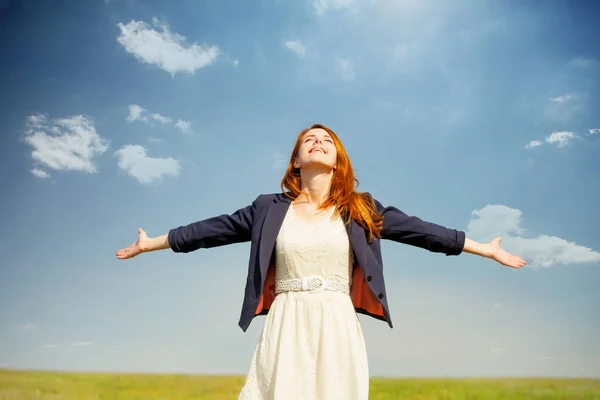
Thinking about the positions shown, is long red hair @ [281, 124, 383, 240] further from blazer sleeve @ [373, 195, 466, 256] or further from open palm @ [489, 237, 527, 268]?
open palm @ [489, 237, 527, 268]

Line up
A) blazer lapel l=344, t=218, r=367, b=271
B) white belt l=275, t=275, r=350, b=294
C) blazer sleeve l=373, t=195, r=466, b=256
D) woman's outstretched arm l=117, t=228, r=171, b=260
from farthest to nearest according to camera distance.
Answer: woman's outstretched arm l=117, t=228, r=171, b=260, blazer sleeve l=373, t=195, r=466, b=256, blazer lapel l=344, t=218, r=367, b=271, white belt l=275, t=275, r=350, b=294

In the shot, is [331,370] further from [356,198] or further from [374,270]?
[356,198]

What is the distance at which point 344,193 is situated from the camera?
405cm

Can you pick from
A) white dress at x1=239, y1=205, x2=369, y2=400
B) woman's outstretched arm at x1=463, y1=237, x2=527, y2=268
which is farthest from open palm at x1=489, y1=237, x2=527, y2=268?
white dress at x1=239, y1=205, x2=369, y2=400

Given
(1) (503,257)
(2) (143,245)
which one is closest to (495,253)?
(1) (503,257)

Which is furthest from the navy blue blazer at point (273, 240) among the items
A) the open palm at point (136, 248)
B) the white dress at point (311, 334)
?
the open palm at point (136, 248)

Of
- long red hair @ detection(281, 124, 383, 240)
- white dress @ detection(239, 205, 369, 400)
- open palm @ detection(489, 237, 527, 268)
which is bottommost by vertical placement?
white dress @ detection(239, 205, 369, 400)

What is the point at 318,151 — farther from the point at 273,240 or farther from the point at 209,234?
the point at 209,234

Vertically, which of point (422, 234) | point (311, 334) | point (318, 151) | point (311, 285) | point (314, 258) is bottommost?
point (311, 334)

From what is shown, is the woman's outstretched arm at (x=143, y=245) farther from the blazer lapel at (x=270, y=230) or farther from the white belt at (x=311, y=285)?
the white belt at (x=311, y=285)

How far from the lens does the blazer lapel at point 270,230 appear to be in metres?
3.76

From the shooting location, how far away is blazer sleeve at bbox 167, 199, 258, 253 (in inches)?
157

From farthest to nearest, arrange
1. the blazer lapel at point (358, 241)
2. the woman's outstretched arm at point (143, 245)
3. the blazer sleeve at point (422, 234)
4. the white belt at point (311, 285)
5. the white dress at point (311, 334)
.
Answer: the woman's outstretched arm at point (143, 245) → the blazer sleeve at point (422, 234) → the blazer lapel at point (358, 241) → the white belt at point (311, 285) → the white dress at point (311, 334)

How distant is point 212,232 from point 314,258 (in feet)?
2.44
